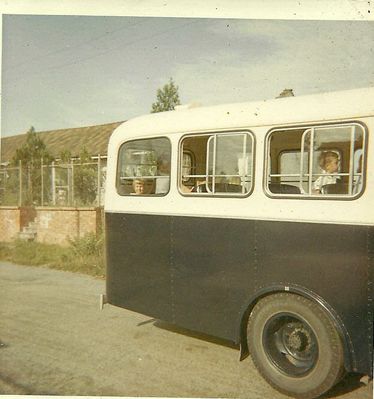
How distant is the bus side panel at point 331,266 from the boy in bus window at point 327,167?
0.48 metres

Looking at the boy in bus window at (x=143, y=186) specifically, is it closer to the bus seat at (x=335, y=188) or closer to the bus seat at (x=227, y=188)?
the bus seat at (x=227, y=188)

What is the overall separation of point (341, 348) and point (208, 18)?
138 inches

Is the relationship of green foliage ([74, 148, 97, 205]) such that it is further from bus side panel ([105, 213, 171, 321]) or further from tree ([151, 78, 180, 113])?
bus side panel ([105, 213, 171, 321])

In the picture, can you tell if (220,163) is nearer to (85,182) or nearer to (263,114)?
(263,114)

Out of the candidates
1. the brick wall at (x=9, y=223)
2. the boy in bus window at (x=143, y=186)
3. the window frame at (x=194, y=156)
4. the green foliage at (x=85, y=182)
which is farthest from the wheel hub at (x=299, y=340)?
the brick wall at (x=9, y=223)

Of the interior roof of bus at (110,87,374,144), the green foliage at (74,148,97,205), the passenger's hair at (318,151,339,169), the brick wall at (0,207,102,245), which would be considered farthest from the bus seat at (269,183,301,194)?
the green foliage at (74,148,97,205)

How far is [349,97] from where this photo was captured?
3486mm

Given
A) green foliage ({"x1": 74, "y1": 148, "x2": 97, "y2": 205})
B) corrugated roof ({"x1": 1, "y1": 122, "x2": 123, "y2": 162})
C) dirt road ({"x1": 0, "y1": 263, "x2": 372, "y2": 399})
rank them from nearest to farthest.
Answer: dirt road ({"x1": 0, "y1": 263, "x2": 372, "y2": 399})
green foliage ({"x1": 74, "y1": 148, "x2": 97, "y2": 205})
corrugated roof ({"x1": 1, "y1": 122, "x2": 123, "y2": 162})

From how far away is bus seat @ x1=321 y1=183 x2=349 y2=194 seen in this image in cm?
353

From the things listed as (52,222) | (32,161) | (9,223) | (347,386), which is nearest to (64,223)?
(52,222)

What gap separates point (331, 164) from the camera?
3.85 m

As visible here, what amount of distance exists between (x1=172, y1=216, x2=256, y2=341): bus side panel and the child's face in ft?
2.95

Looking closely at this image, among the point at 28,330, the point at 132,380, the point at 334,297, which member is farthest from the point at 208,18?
the point at 28,330

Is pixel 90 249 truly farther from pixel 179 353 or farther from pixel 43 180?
pixel 179 353
